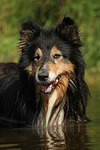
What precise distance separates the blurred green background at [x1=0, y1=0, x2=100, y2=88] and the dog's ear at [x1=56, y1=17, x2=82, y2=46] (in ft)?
24.1

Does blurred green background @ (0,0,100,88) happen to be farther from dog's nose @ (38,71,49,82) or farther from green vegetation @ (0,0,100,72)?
dog's nose @ (38,71,49,82)

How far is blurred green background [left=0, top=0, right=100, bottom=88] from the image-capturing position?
708 inches

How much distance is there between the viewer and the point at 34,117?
9859 millimetres

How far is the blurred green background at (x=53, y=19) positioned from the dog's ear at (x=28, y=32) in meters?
7.22

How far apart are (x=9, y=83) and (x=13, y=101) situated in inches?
28.0

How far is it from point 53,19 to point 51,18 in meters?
0.08

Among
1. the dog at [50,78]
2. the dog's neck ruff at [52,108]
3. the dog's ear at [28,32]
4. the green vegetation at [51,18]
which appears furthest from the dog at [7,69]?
the green vegetation at [51,18]

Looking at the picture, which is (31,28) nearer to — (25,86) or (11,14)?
(25,86)

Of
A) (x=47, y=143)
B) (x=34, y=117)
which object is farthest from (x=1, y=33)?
(x=47, y=143)

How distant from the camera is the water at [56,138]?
739cm

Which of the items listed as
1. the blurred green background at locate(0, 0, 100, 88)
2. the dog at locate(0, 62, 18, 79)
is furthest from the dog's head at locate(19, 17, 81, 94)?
the blurred green background at locate(0, 0, 100, 88)

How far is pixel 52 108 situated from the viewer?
975 centimetres

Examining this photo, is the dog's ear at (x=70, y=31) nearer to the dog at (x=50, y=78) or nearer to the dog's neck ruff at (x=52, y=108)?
the dog at (x=50, y=78)

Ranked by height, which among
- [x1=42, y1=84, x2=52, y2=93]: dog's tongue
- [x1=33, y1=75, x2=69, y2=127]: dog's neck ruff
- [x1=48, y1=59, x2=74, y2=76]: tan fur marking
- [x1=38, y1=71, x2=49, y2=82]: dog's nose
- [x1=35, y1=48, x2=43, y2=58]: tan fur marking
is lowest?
[x1=33, y1=75, x2=69, y2=127]: dog's neck ruff
